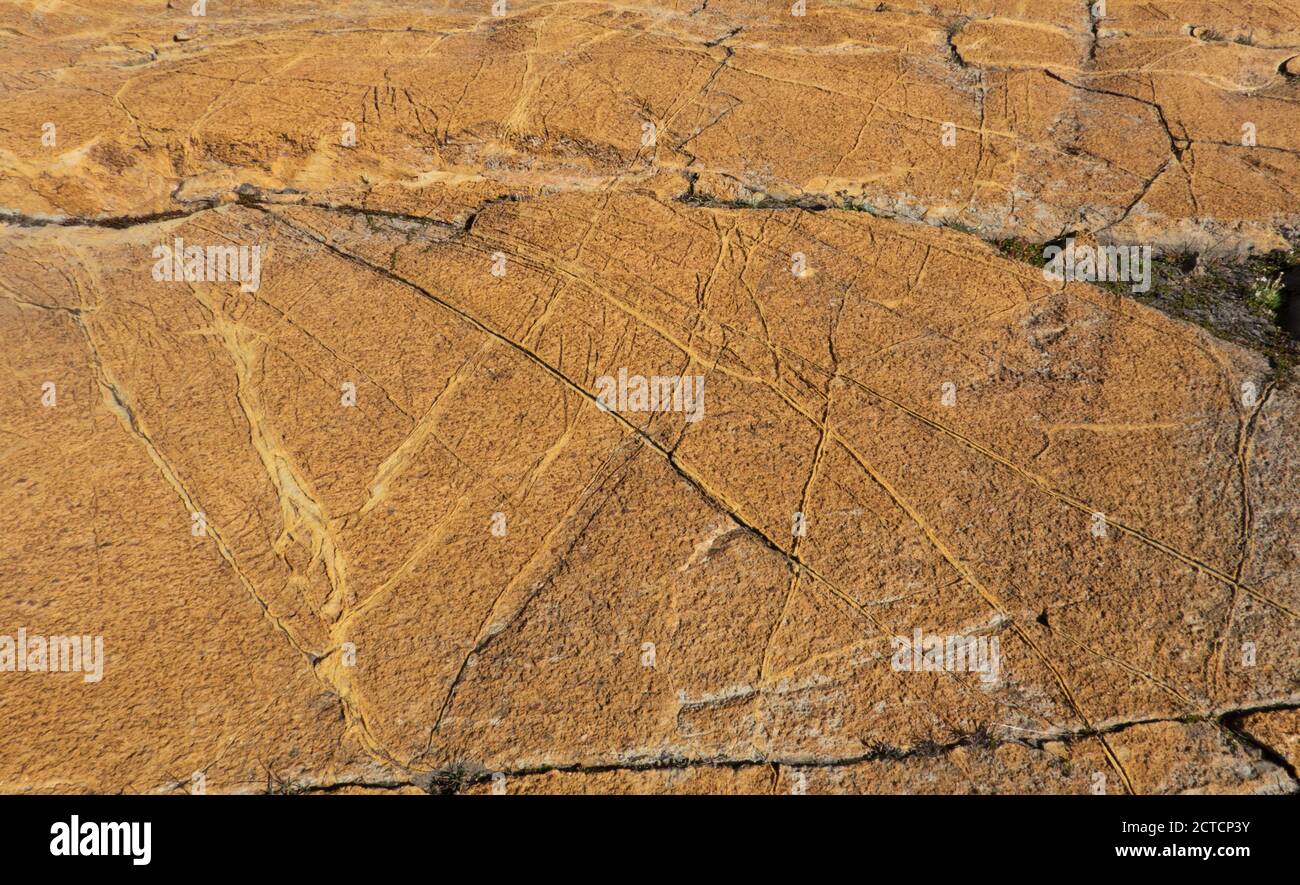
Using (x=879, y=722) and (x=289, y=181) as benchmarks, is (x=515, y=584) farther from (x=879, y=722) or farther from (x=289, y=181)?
(x=289, y=181)

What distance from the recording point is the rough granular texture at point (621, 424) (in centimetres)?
333

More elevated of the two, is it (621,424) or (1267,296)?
(1267,296)

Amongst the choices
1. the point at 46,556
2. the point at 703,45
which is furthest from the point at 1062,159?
the point at 46,556

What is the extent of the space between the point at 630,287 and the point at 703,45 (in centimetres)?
289

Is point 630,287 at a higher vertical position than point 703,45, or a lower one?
lower

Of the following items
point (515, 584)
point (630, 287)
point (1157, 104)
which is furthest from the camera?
point (1157, 104)

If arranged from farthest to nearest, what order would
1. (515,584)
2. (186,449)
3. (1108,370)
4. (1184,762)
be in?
(1108,370), (186,449), (515,584), (1184,762)

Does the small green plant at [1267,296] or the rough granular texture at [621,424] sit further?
the small green plant at [1267,296]

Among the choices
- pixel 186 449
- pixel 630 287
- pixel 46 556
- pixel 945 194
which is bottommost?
pixel 46 556

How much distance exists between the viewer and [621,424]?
13.7 feet

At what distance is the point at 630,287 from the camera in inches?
186

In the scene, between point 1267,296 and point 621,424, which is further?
point 1267,296

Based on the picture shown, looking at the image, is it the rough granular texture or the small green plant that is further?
the small green plant

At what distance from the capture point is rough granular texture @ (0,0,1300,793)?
3.33m
